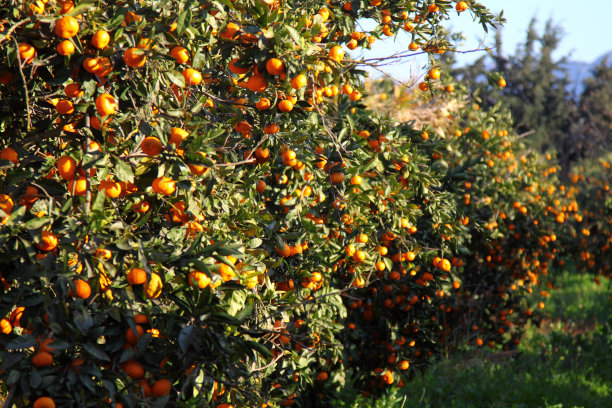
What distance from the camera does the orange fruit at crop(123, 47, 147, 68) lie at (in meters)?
1.70

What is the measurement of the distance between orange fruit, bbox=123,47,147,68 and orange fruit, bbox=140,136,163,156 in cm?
25

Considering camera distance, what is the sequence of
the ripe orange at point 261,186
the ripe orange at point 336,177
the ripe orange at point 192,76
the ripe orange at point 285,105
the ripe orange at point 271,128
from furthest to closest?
the ripe orange at point 336,177 < the ripe orange at point 261,186 < the ripe orange at point 271,128 < the ripe orange at point 285,105 < the ripe orange at point 192,76

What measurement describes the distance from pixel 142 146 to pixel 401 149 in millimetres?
1981

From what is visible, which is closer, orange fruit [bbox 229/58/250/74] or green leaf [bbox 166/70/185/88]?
green leaf [bbox 166/70/185/88]

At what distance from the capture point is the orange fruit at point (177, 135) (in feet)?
5.79

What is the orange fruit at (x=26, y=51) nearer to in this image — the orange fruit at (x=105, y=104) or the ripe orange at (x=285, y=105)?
the orange fruit at (x=105, y=104)

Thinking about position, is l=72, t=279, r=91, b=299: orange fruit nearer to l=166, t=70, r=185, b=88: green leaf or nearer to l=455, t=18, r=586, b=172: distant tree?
l=166, t=70, r=185, b=88: green leaf

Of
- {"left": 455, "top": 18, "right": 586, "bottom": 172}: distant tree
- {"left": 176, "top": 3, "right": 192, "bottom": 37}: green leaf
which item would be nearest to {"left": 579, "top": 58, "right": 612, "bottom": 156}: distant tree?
{"left": 455, "top": 18, "right": 586, "bottom": 172}: distant tree

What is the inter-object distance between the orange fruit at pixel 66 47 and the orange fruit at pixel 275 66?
664mm

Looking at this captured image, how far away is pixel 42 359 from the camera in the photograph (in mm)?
1558

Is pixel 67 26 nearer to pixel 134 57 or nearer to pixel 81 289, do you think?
pixel 134 57

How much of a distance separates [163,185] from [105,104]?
33 centimetres

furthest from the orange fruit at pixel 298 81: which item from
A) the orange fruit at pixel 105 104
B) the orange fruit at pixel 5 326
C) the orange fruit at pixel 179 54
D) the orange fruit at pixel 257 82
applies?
the orange fruit at pixel 5 326

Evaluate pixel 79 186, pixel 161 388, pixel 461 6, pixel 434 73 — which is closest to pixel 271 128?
pixel 79 186
